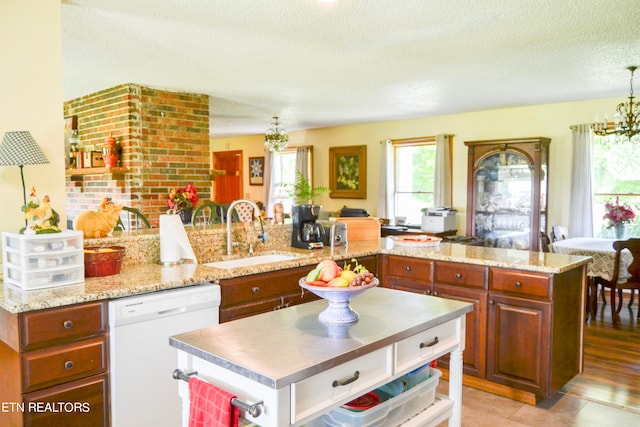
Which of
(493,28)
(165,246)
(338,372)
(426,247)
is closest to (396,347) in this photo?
(338,372)

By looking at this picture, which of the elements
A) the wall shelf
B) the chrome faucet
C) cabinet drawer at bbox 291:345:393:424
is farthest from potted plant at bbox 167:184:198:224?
cabinet drawer at bbox 291:345:393:424

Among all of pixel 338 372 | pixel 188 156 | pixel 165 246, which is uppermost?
pixel 188 156

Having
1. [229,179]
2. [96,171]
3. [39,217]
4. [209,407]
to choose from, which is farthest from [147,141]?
[229,179]

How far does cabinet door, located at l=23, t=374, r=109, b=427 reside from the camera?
77.5 inches

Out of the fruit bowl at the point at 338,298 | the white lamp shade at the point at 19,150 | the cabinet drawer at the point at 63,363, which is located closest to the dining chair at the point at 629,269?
the fruit bowl at the point at 338,298

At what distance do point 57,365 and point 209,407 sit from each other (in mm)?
1005

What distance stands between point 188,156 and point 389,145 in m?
3.58

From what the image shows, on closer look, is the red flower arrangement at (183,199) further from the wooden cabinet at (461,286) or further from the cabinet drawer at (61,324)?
the cabinet drawer at (61,324)

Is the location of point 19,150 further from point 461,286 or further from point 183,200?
point 461,286

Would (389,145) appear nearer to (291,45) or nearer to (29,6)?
(291,45)

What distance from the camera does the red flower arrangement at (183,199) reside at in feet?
13.9

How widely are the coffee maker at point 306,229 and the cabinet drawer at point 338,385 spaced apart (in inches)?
79.8

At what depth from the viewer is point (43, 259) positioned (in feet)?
7.34

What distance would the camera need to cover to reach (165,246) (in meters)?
2.90
